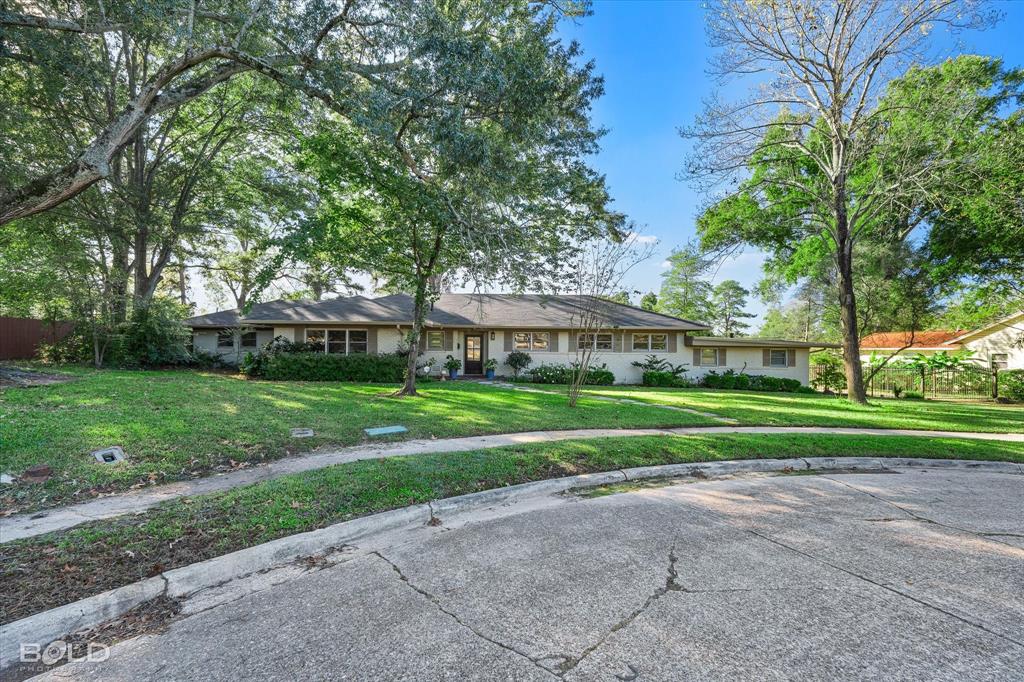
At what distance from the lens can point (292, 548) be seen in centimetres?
353

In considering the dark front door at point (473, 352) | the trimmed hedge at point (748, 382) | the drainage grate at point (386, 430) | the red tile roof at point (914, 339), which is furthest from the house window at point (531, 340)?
the red tile roof at point (914, 339)

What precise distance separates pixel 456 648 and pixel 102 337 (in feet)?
67.2

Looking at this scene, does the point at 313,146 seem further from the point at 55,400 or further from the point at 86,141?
the point at 86,141

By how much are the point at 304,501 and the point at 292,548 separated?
81 cm

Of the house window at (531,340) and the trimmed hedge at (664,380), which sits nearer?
the trimmed hedge at (664,380)

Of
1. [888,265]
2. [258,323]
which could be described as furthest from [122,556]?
[888,265]

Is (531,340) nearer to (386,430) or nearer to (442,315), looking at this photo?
(442,315)

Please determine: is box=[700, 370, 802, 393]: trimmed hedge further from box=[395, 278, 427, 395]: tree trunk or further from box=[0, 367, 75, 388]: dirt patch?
box=[0, 367, 75, 388]: dirt patch

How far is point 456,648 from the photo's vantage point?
2350 millimetres

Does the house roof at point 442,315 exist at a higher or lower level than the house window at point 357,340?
higher

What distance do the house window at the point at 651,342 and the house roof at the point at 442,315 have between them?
700mm

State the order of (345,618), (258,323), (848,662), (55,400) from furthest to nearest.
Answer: (258,323), (55,400), (345,618), (848,662)

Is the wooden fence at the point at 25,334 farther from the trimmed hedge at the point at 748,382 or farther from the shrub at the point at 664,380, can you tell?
the trimmed hedge at the point at 748,382

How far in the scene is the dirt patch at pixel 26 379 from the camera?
1038 cm
